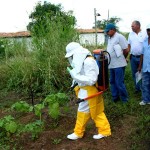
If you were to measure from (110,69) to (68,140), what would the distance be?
1861 mm

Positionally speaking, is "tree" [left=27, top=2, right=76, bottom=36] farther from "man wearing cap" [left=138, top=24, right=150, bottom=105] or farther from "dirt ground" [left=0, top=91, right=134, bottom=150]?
"dirt ground" [left=0, top=91, right=134, bottom=150]

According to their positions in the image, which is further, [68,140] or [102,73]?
[68,140]

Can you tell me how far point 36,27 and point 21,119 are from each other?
3.26 meters

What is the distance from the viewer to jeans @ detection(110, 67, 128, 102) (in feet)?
20.1

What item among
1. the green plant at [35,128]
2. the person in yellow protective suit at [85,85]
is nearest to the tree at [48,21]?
the green plant at [35,128]

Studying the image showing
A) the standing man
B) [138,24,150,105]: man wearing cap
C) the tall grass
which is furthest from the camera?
the tall grass

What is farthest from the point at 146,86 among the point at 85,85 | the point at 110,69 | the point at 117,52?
the point at 85,85

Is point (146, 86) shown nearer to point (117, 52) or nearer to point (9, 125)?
point (117, 52)

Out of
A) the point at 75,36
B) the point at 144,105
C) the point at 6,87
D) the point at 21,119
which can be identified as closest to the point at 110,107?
the point at 144,105

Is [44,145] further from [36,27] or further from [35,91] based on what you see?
[36,27]

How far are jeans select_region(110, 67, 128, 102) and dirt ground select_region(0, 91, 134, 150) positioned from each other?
0.75m

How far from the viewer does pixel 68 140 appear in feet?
16.1

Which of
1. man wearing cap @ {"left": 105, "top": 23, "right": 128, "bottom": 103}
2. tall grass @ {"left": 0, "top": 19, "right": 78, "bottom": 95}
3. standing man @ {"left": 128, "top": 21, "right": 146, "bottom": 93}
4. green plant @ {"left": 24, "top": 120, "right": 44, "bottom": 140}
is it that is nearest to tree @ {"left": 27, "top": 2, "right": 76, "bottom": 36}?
tall grass @ {"left": 0, "top": 19, "right": 78, "bottom": 95}

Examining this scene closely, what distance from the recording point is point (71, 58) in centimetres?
466
